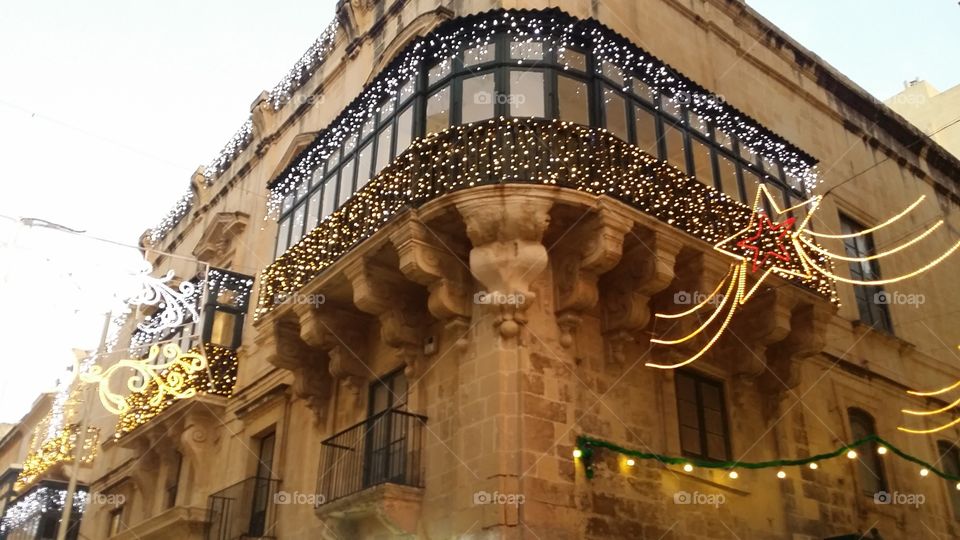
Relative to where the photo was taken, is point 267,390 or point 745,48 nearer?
point 267,390

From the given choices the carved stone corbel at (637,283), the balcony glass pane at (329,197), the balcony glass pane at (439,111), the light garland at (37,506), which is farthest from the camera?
the light garland at (37,506)

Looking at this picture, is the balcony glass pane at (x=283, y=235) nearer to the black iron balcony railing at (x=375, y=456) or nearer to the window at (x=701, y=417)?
the black iron balcony railing at (x=375, y=456)

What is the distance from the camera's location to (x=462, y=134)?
11805 mm

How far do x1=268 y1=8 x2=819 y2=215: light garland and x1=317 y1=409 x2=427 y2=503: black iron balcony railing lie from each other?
532 centimetres

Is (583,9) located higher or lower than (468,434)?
higher

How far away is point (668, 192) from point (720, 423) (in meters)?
3.71

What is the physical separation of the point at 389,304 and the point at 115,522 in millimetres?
13188

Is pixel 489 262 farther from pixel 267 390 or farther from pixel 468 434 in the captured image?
pixel 267 390

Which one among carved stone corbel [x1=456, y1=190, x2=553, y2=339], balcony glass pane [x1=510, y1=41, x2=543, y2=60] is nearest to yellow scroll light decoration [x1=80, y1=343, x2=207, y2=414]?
carved stone corbel [x1=456, y1=190, x2=553, y2=339]

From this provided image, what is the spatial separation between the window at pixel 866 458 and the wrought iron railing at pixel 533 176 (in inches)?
148

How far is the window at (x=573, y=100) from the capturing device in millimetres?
12375

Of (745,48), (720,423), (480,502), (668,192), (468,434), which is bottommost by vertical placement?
(480,502)

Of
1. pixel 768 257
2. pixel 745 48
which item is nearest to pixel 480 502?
pixel 768 257

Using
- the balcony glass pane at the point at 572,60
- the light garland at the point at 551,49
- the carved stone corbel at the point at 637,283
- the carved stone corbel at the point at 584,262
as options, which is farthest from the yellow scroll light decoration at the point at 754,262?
the balcony glass pane at the point at 572,60
